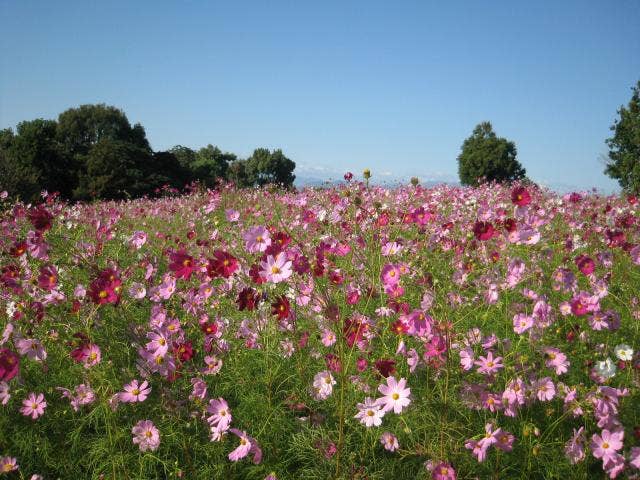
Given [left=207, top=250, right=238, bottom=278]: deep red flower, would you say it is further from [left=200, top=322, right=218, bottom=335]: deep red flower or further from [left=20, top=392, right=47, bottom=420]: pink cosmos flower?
[left=20, top=392, right=47, bottom=420]: pink cosmos flower

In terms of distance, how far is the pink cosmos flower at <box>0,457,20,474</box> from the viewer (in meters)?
1.79

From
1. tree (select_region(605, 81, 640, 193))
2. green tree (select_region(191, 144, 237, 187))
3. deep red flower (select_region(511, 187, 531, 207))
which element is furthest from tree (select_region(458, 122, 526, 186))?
deep red flower (select_region(511, 187, 531, 207))

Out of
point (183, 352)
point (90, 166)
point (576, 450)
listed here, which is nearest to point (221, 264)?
point (183, 352)

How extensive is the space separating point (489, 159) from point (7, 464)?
4613 cm

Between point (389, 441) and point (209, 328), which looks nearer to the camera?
point (389, 441)

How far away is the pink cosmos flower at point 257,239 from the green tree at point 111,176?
26335 mm

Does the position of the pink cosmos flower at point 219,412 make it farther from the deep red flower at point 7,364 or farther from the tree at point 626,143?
the tree at point 626,143

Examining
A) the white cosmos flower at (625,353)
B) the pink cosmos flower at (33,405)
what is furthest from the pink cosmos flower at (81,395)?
the white cosmos flower at (625,353)

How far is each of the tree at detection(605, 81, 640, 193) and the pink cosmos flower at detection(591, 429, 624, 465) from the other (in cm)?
3009

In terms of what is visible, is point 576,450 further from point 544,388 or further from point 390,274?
point 390,274

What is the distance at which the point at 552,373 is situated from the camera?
7.40 ft

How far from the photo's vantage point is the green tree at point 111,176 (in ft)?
85.5

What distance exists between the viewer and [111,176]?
85.6 ft

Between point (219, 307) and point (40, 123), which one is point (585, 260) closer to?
point (219, 307)
